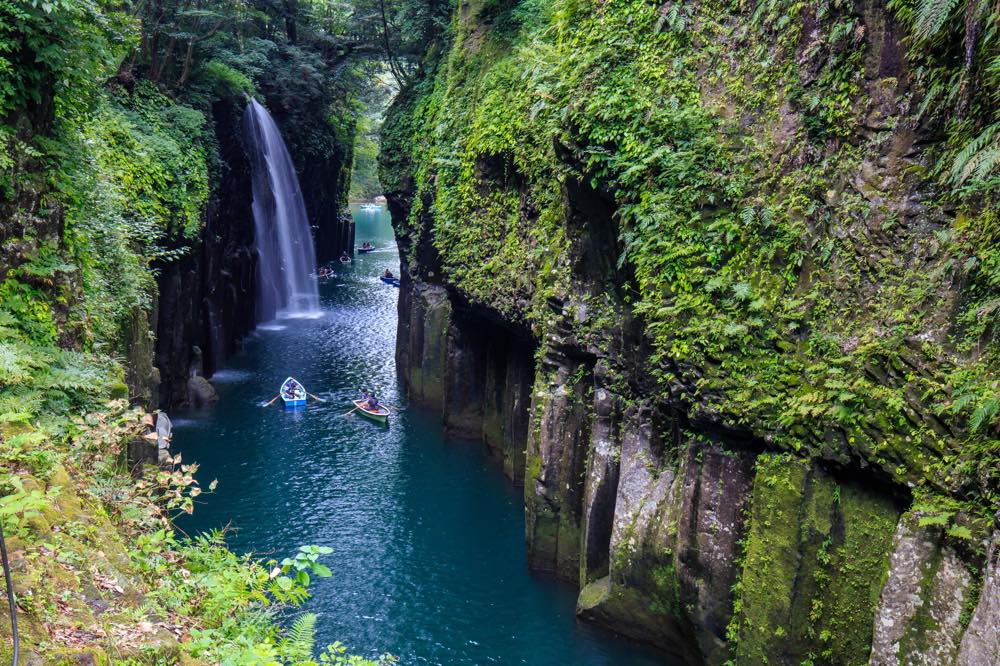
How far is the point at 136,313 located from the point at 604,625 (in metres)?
12.6

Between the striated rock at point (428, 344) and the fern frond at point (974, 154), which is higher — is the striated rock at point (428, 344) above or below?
below

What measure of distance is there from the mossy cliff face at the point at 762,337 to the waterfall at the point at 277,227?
24.5 m

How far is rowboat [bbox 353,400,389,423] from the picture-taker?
1090 inches

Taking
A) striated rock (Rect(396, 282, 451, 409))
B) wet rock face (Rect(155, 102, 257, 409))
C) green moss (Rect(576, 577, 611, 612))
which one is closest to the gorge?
green moss (Rect(576, 577, 611, 612))

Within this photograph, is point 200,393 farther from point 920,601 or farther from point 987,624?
point 987,624

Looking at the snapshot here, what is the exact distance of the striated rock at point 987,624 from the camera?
28.1 feet

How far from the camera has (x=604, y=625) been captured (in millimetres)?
15367

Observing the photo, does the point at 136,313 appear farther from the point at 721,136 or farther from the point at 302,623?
the point at 721,136

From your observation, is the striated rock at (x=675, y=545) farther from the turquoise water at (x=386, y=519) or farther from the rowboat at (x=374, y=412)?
the rowboat at (x=374, y=412)

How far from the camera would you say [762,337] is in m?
12.1

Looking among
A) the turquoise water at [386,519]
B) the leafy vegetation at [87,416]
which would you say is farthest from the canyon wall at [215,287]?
the leafy vegetation at [87,416]

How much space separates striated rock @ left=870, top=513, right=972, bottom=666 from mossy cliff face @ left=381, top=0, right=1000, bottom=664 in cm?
3

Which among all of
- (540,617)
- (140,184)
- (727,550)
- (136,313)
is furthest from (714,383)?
(140,184)

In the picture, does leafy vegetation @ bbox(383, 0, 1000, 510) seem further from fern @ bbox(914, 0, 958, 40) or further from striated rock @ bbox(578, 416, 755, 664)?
striated rock @ bbox(578, 416, 755, 664)
